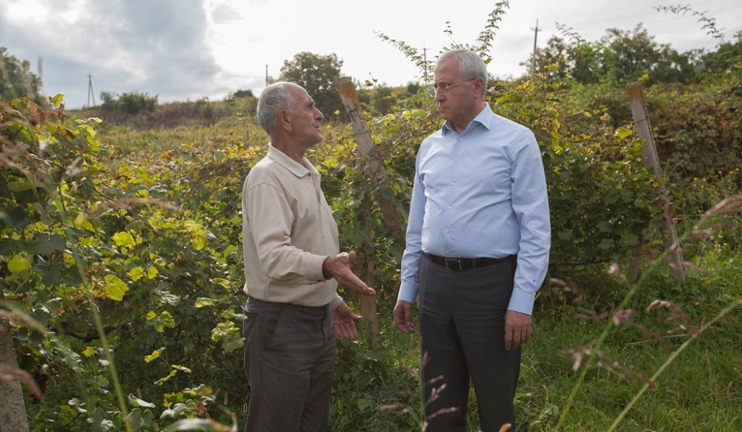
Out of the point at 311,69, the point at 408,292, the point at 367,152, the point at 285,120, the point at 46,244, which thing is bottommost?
the point at 408,292

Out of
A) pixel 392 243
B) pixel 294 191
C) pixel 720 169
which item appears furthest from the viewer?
pixel 720 169

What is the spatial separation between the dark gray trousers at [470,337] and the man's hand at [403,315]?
0.16 metres

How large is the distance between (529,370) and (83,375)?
2.54 m

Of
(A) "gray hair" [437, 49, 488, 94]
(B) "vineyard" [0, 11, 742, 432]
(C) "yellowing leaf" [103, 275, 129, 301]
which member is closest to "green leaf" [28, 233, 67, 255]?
(B) "vineyard" [0, 11, 742, 432]

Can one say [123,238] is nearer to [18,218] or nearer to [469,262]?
[18,218]

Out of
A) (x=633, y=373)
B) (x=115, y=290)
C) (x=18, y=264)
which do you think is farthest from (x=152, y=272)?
(x=633, y=373)

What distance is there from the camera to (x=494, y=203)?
8.46 ft

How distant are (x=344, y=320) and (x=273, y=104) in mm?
894

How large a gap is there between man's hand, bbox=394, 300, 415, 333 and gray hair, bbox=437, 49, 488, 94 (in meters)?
0.96

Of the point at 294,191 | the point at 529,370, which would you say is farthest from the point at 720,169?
the point at 294,191

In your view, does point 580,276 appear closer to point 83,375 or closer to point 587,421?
point 587,421

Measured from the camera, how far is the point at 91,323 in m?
3.51

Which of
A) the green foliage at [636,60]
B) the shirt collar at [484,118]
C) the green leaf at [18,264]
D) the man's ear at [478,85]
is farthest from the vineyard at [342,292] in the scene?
the green foliage at [636,60]

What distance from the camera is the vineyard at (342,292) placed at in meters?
2.42
